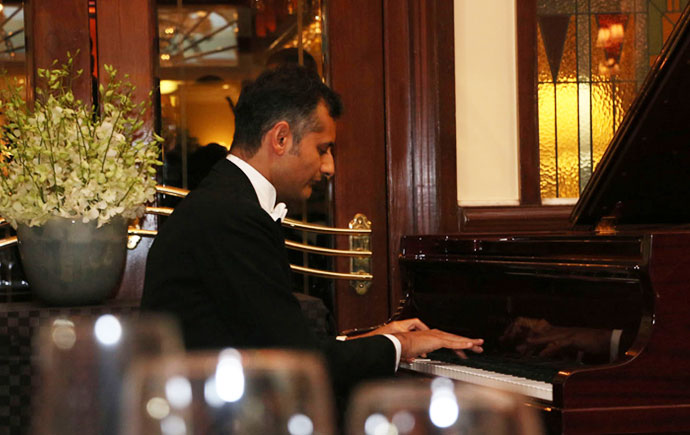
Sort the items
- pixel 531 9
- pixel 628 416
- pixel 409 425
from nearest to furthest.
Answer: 1. pixel 409 425
2. pixel 628 416
3. pixel 531 9

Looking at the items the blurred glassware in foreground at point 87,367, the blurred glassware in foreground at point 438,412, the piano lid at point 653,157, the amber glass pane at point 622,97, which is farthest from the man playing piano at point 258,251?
the amber glass pane at point 622,97

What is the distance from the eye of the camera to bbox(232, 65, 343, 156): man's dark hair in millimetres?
2219

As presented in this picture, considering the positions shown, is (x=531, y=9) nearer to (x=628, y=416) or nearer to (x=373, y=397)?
(x=628, y=416)

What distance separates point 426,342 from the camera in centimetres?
217

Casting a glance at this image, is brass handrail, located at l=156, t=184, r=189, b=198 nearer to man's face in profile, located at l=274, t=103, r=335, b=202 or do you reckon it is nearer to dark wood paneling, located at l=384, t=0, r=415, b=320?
dark wood paneling, located at l=384, t=0, r=415, b=320

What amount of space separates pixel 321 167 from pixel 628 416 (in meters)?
0.97

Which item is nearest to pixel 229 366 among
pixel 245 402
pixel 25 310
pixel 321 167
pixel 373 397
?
pixel 245 402

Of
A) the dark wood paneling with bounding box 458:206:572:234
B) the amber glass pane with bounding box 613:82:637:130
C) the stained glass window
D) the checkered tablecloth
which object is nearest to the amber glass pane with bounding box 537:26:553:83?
the stained glass window

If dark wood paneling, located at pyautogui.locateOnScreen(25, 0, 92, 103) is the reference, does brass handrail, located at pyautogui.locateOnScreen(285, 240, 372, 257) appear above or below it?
below

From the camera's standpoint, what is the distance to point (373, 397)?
1087 millimetres

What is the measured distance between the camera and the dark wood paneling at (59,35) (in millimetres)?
3121

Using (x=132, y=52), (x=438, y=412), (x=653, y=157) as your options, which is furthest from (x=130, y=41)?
(x=438, y=412)

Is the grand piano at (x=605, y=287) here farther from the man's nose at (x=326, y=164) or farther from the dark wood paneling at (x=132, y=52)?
the dark wood paneling at (x=132, y=52)

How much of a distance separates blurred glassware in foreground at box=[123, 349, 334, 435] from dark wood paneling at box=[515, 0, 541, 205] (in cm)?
238
